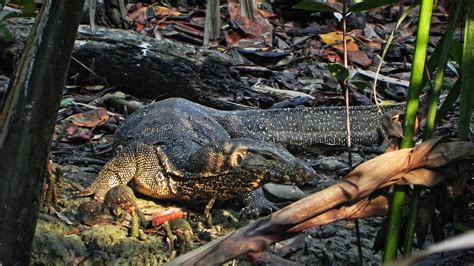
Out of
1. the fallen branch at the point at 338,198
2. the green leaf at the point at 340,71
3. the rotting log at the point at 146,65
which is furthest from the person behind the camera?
the rotting log at the point at 146,65

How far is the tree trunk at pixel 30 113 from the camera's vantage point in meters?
2.46

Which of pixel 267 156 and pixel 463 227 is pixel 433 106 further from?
pixel 267 156

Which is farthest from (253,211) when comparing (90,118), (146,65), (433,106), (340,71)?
(146,65)

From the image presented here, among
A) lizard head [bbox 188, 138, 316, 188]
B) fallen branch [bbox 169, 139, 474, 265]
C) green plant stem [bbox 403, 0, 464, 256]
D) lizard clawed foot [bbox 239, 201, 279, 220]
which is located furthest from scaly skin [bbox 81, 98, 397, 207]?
fallen branch [bbox 169, 139, 474, 265]

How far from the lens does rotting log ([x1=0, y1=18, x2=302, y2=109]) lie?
695cm

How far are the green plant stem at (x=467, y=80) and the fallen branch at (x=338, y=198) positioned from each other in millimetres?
179

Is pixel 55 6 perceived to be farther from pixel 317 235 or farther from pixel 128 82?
pixel 128 82

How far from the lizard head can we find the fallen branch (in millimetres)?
2376

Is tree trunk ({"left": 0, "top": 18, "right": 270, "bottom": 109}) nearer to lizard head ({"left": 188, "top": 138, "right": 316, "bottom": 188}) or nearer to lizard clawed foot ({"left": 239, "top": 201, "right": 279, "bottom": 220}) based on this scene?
lizard head ({"left": 188, "top": 138, "right": 316, "bottom": 188})

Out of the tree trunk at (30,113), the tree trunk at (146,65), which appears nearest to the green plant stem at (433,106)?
the tree trunk at (30,113)

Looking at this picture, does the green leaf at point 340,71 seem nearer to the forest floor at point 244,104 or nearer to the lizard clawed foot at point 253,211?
the forest floor at point 244,104

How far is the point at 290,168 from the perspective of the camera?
4.78 meters

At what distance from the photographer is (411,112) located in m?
2.43

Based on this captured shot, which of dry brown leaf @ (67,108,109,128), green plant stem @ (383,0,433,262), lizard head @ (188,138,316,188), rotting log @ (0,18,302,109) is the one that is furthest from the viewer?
rotting log @ (0,18,302,109)
